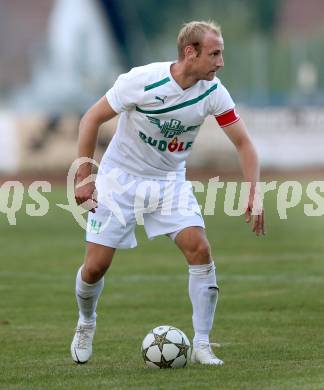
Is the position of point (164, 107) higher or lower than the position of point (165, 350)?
higher

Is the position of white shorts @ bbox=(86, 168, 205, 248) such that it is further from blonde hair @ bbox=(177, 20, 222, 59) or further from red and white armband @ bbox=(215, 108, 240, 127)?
blonde hair @ bbox=(177, 20, 222, 59)

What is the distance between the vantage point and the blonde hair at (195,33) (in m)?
8.73

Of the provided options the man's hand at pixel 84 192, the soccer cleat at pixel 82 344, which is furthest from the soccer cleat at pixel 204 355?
the man's hand at pixel 84 192

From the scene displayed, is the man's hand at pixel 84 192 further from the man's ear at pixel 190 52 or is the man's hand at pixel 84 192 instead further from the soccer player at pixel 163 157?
the man's ear at pixel 190 52

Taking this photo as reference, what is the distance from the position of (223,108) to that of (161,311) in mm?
3434

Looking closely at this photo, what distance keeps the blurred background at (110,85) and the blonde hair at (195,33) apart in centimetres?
2398

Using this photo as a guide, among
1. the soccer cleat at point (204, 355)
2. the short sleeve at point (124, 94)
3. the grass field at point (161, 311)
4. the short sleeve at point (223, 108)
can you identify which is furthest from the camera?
the short sleeve at point (223, 108)

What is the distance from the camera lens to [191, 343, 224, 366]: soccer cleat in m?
8.83

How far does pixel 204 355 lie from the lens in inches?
349

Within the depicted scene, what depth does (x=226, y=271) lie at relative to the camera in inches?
598

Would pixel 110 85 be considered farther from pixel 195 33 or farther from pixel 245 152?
pixel 195 33

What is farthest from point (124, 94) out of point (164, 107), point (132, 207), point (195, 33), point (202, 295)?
point (202, 295)

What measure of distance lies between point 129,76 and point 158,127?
0.43 meters

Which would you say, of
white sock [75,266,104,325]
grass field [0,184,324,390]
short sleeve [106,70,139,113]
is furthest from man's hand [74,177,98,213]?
grass field [0,184,324,390]
